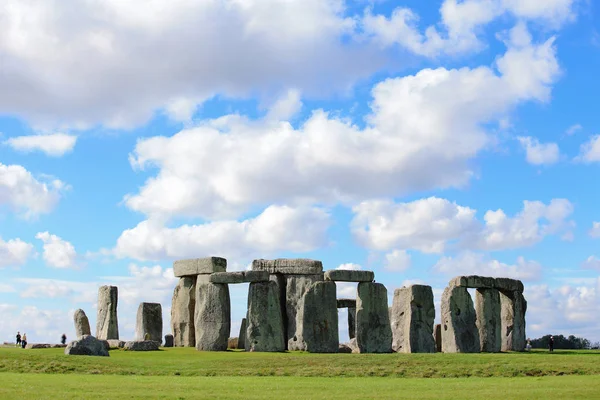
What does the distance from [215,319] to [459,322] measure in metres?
9.20

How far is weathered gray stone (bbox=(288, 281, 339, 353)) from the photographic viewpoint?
3034 centimetres

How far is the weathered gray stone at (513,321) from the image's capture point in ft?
118

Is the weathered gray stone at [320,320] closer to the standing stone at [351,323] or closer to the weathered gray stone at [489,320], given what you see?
the weathered gray stone at [489,320]

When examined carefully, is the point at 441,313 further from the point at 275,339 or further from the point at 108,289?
the point at 108,289

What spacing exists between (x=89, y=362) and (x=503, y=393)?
12449mm

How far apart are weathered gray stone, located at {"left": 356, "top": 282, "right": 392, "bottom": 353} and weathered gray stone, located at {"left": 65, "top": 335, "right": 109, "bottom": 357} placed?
894 cm

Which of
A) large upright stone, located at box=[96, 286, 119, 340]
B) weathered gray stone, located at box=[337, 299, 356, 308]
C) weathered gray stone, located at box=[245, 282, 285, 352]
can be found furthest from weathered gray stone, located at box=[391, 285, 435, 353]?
large upright stone, located at box=[96, 286, 119, 340]

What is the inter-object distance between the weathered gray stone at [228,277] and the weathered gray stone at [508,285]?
423 inches

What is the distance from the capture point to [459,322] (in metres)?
33.0

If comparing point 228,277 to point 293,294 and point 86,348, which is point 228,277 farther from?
point 86,348

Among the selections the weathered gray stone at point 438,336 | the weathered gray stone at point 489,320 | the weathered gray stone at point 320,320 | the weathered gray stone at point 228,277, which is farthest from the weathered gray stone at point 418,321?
the weathered gray stone at point 228,277

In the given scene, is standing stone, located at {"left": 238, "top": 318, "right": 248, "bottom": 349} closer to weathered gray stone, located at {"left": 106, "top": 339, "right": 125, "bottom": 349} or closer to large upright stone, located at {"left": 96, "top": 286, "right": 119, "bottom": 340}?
weathered gray stone, located at {"left": 106, "top": 339, "right": 125, "bottom": 349}

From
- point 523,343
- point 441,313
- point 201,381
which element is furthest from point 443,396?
point 523,343

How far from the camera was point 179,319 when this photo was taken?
121ft
